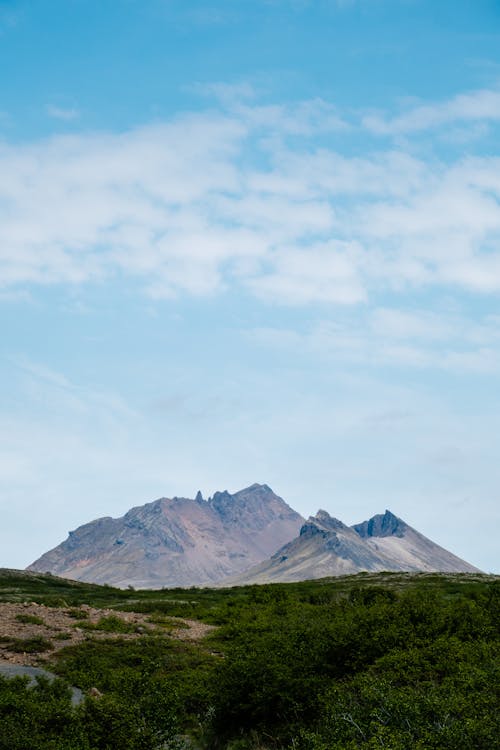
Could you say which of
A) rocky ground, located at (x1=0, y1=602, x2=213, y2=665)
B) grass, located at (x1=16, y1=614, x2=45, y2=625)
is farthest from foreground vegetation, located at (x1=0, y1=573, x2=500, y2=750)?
grass, located at (x1=16, y1=614, x2=45, y2=625)

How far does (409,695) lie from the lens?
663 inches

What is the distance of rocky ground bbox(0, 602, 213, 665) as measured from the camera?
26172 mm

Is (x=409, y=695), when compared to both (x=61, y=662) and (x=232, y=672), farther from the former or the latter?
(x=61, y=662)

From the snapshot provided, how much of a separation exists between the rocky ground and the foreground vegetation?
507 mm

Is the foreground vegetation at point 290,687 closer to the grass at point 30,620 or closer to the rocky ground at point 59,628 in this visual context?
the rocky ground at point 59,628

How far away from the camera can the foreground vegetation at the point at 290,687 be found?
15.2 m

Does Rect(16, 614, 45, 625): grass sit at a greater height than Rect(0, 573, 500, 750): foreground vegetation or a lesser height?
greater

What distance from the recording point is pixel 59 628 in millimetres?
29625

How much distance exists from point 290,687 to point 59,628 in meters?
13.3

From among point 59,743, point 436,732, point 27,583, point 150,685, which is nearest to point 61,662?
point 150,685

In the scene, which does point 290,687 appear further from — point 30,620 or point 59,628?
point 30,620

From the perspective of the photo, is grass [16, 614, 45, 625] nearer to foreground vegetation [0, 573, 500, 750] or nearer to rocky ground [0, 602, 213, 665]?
rocky ground [0, 602, 213, 665]

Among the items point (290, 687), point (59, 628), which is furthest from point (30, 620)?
point (290, 687)

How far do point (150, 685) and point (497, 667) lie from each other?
343 inches
